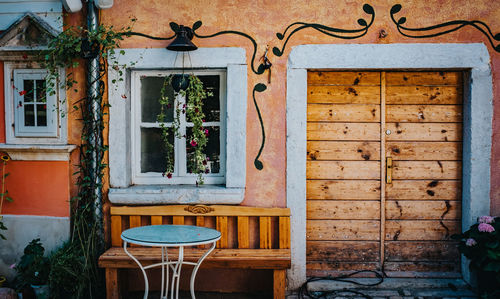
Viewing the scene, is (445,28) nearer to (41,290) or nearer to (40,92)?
(40,92)

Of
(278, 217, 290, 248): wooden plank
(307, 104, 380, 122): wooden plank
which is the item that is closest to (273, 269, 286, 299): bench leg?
(278, 217, 290, 248): wooden plank

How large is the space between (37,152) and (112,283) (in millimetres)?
1508

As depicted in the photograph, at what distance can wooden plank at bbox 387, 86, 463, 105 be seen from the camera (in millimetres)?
4074

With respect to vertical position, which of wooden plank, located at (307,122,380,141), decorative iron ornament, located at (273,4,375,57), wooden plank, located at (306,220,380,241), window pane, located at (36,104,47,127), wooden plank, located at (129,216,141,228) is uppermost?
decorative iron ornament, located at (273,4,375,57)

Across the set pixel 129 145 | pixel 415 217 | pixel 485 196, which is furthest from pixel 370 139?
pixel 129 145

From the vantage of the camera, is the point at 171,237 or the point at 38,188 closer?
the point at 171,237

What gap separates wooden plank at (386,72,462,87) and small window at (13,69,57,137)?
135 inches

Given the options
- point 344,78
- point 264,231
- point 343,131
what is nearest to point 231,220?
point 264,231

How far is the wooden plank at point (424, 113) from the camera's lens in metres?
4.08

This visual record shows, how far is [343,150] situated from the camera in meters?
4.11

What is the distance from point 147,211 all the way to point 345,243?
6.60ft

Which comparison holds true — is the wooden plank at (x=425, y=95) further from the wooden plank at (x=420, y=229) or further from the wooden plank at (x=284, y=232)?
the wooden plank at (x=284, y=232)

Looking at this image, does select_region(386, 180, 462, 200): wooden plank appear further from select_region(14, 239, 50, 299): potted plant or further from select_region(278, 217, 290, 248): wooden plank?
select_region(14, 239, 50, 299): potted plant

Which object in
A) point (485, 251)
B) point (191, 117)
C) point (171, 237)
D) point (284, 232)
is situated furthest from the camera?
point (191, 117)
